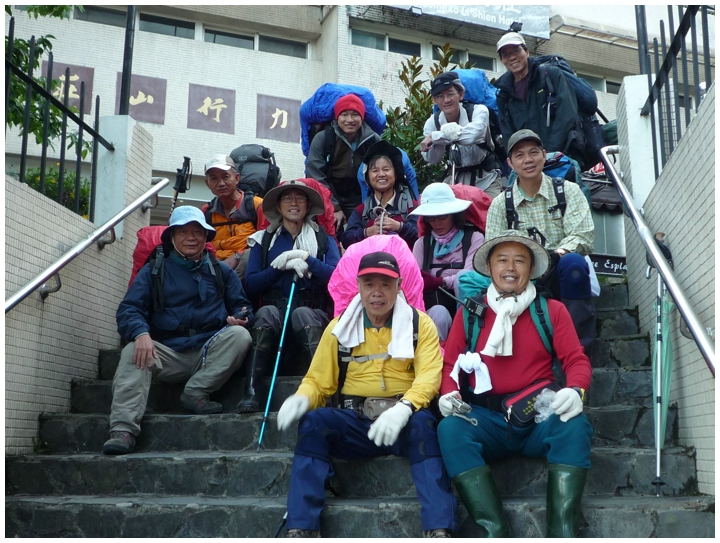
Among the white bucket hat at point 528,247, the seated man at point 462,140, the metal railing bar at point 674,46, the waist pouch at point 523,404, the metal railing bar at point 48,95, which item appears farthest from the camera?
the seated man at point 462,140

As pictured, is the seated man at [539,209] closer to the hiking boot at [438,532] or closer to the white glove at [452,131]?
the white glove at [452,131]

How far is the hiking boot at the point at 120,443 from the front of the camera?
15.0 ft

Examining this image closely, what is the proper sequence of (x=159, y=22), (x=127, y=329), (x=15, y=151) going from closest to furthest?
(x=127, y=329) < (x=15, y=151) < (x=159, y=22)

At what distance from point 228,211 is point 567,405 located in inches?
159

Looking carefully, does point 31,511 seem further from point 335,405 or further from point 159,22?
point 159,22

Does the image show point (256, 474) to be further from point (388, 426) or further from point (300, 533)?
point (388, 426)

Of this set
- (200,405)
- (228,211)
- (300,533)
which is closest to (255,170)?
(228,211)

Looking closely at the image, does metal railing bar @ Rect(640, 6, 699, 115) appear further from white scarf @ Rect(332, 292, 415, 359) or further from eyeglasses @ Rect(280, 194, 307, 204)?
eyeglasses @ Rect(280, 194, 307, 204)

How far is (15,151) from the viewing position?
12734 millimetres

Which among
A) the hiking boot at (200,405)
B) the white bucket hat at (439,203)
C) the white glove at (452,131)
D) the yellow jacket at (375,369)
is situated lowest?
the hiking boot at (200,405)

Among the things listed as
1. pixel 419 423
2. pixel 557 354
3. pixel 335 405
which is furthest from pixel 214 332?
pixel 557 354

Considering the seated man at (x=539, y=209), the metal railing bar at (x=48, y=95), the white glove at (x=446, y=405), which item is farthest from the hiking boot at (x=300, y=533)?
the metal railing bar at (x=48, y=95)

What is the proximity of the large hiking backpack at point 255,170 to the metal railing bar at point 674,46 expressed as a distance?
3541 millimetres

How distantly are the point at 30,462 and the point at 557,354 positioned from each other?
324cm
